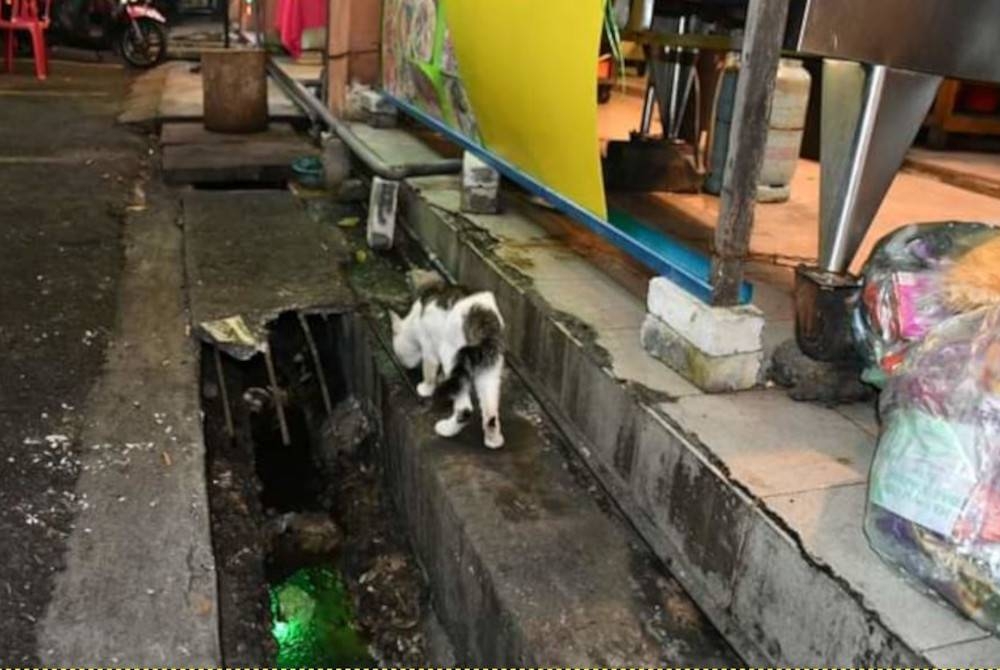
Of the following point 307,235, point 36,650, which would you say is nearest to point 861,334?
point 36,650

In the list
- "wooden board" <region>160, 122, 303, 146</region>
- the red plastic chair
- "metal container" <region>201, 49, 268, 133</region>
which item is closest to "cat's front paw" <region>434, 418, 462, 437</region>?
"wooden board" <region>160, 122, 303, 146</region>

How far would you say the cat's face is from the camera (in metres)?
3.31

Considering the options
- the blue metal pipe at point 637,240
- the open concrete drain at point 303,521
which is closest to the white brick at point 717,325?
the blue metal pipe at point 637,240

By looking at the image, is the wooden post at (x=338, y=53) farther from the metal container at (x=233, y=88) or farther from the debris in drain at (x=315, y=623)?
the debris in drain at (x=315, y=623)

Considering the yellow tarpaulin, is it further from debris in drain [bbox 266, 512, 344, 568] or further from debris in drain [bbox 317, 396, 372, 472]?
debris in drain [bbox 266, 512, 344, 568]

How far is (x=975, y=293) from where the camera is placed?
2.14 metres

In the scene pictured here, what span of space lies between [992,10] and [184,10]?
19667 millimetres

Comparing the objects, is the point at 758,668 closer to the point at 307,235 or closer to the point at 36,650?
the point at 36,650

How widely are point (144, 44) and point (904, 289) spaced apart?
11.8 metres

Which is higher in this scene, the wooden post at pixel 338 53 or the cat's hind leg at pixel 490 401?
the wooden post at pixel 338 53

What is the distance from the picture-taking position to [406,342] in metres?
3.40

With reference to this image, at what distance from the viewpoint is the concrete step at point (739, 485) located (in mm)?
1765

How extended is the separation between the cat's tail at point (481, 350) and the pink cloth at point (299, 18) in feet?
22.1

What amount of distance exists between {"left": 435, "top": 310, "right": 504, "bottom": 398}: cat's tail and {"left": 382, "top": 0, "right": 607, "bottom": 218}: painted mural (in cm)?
59
